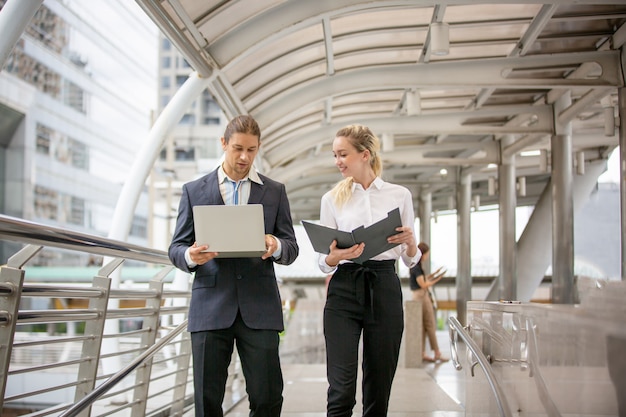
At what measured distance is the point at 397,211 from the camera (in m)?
3.64

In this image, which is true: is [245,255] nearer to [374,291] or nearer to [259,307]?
[259,307]

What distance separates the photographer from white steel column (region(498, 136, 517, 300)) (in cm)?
1728

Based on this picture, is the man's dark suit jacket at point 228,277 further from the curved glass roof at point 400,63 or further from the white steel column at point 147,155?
the white steel column at point 147,155

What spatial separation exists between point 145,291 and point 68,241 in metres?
1.58

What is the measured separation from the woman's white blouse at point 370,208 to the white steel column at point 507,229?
13.8 m

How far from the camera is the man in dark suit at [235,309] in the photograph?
3.39 meters

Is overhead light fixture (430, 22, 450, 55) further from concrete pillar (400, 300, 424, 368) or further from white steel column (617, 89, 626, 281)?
concrete pillar (400, 300, 424, 368)

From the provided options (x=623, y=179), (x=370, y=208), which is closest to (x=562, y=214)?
(x=623, y=179)

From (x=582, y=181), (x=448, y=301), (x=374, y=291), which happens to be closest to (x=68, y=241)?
(x=374, y=291)

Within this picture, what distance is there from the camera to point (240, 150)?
3451 millimetres

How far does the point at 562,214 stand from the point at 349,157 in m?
10.8

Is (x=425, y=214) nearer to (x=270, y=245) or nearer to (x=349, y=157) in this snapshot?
(x=349, y=157)

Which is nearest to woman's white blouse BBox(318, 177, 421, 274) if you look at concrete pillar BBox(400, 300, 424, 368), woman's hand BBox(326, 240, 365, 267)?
woman's hand BBox(326, 240, 365, 267)

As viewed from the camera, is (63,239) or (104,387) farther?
(104,387)
